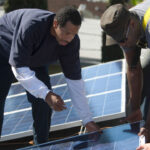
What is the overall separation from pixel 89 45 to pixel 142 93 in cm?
860

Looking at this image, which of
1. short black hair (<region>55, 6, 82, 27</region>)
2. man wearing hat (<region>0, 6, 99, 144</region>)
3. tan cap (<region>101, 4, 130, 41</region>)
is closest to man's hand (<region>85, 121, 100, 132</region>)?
man wearing hat (<region>0, 6, 99, 144</region>)

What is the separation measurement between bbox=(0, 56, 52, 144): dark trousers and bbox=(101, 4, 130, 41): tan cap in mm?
941

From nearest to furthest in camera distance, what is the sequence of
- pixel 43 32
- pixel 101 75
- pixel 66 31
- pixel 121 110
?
1. pixel 66 31
2. pixel 43 32
3. pixel 121 110
4. pixel 101 75

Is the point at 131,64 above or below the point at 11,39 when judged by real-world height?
below

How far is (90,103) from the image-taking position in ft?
15.7

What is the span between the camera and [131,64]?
12.1 ft

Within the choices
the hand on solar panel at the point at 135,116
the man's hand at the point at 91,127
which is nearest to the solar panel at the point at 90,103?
the hand on solar panel at the point at 135,116

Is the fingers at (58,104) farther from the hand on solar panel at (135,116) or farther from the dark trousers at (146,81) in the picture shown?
the dark trousers at (146,81)

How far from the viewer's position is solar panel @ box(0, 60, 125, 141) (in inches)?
171

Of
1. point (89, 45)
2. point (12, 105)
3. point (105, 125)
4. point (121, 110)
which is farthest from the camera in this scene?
point (89, 45)

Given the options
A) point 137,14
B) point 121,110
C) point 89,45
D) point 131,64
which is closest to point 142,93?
point 121,110

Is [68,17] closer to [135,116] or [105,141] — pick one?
[105,141]

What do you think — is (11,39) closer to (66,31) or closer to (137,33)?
(66,31)

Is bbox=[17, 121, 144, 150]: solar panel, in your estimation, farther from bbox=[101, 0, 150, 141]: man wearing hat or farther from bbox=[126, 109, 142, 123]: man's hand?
bbox=[126, 109, 142, 123]: man's hand
